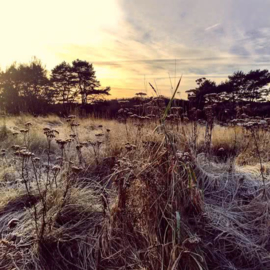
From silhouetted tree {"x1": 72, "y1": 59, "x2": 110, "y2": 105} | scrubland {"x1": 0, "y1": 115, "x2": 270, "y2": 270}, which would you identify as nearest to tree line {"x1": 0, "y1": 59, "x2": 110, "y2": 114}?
silhouetted tree {"x1": 72, "y1": 59, "x2": 110, "y2": 105}

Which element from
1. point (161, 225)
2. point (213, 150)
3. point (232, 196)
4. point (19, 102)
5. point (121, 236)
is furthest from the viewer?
point (19, 102)

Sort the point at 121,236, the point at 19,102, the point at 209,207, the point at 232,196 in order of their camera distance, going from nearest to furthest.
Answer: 1. the point at 121,236
2. the point at 209,207
3. the point at 232,196
4. the point at 19,102

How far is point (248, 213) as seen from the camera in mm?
2271

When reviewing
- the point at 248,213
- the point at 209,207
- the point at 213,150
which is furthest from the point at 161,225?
the point at 213,150

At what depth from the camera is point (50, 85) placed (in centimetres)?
1984

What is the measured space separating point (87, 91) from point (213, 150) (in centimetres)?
1535

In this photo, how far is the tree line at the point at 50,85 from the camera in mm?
18656

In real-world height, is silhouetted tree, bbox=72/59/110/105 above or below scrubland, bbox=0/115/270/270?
above

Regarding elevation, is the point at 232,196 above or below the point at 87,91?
below

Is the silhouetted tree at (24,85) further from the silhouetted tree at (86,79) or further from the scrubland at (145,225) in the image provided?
the scrubland at (145,225)

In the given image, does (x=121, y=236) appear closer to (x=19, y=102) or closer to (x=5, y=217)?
(x=5, y=217)

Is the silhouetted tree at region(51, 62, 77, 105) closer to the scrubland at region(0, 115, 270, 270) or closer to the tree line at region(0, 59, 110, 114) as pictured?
the tree line at region(0, 59, 110, 114)

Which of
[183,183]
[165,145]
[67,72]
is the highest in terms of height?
[67,72]

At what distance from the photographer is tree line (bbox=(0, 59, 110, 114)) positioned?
18.7 m
